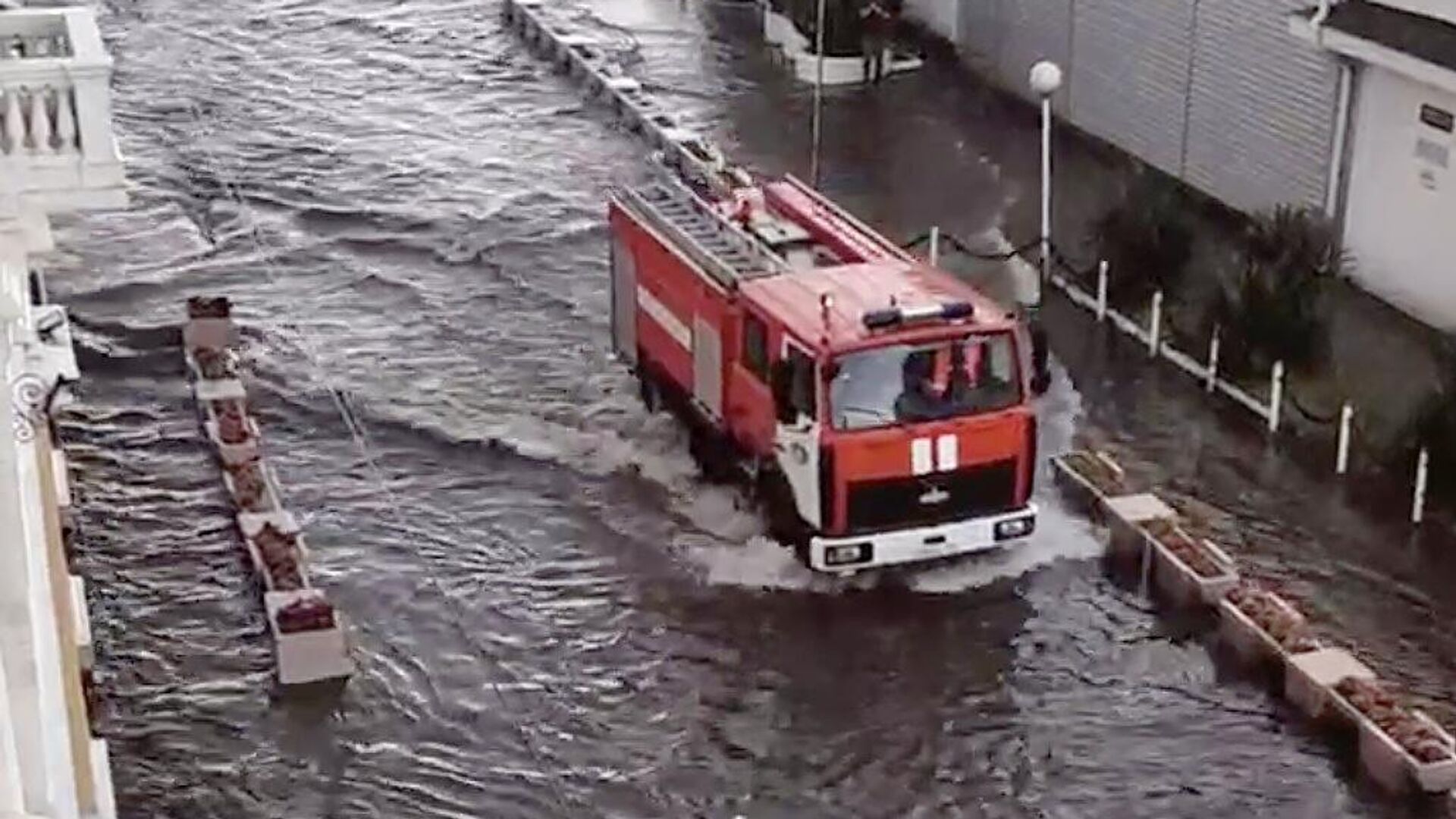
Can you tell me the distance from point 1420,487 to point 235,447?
914 cm

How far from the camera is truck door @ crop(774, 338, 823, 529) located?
1555 cm

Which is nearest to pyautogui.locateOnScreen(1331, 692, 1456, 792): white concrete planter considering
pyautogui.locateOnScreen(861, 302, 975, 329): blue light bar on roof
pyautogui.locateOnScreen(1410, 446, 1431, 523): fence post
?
pyautogui.locateOnScreen(1410, 446, 1431, 523): fence post

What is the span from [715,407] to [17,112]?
7336mm

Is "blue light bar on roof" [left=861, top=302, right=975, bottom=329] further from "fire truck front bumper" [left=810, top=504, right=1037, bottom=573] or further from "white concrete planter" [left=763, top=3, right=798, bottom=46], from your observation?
"white concrete planter" [left=763, top=3, right=798, bottom=46]

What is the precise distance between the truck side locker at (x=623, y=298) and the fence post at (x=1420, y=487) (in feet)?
21.2

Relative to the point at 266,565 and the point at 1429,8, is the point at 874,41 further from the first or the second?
the point at 266,565

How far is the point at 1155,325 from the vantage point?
20125mm

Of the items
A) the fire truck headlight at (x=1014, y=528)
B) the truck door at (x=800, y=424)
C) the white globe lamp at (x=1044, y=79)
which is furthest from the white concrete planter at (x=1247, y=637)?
the white globe lamp at (x=1044, y=79)

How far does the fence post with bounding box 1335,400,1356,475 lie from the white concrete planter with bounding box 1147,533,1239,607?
2.07 m

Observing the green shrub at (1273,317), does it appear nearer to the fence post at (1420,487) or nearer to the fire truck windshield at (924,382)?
the fence post at (1420,487)

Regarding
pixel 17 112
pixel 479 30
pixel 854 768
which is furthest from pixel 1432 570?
pixel 479 30

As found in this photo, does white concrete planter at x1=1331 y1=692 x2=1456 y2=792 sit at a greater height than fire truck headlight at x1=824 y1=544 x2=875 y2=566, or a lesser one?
lesser

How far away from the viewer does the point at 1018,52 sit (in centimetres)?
2859

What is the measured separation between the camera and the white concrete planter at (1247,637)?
14766mm
